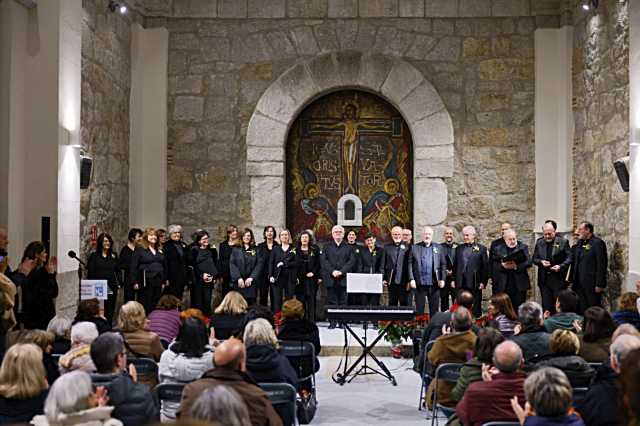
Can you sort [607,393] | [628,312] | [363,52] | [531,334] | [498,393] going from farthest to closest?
[363,52] < [628,312] < [531,334] < [498,393] < [607,393]

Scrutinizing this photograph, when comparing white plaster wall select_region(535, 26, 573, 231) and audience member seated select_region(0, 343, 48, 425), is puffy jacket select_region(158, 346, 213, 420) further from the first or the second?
white plaster wall select_region(535, 26, 573, 231)

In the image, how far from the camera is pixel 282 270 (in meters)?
10.3

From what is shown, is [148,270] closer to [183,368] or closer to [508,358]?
[183,368]

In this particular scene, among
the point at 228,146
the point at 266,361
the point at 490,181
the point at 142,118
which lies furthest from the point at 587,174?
the point at 266,361

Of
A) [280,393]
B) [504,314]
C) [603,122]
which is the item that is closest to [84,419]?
[280,393]

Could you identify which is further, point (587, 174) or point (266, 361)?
point (587, 174)

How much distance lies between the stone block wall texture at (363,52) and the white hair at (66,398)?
27.2 feet

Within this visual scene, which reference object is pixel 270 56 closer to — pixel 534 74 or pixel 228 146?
pixel 228 146

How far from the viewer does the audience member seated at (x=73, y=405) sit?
3332 millimetres

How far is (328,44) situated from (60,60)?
4.25 metres

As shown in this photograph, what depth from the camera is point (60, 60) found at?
27.7 ft

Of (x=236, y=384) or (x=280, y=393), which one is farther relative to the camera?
(x=280, y=393)

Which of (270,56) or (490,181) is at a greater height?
(270,56)

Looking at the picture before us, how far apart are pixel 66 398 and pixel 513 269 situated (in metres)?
7.50
